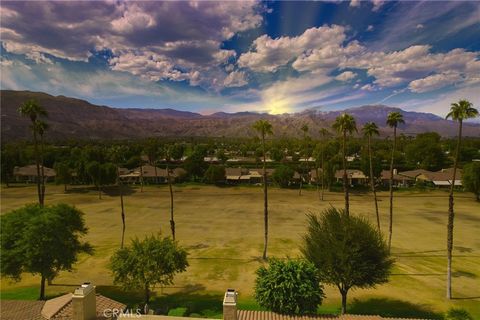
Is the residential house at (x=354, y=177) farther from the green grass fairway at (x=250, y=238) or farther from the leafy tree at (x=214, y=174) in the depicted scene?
the leafy tree at (x=214, y=174)

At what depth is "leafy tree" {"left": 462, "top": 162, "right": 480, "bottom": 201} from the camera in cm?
7469

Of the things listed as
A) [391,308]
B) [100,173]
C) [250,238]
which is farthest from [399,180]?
[100,173]

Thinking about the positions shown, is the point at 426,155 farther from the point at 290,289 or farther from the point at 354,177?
the point at 290,289

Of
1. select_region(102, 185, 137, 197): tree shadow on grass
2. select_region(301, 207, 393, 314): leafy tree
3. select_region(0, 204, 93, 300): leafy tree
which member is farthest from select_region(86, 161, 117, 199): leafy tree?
select_region(301, 207, 393, 314): leafy tree

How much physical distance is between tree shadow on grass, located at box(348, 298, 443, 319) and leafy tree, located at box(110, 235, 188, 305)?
16.6 meters

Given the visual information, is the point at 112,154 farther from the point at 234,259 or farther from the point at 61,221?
the point at 234,259

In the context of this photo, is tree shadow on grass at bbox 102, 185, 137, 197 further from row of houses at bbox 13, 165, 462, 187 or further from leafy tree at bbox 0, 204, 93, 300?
leafy tree at bbox 0, 204, 93, 300

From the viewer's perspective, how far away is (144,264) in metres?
26.0

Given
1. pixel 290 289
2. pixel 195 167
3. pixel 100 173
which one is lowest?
pixel 290 289

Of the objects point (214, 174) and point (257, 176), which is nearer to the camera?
point (214, 174)

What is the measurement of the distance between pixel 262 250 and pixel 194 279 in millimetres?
12057

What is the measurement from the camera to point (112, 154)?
2026 inches

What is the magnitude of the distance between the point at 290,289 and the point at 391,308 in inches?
487

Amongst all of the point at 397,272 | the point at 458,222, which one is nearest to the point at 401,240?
the point at 397,272
